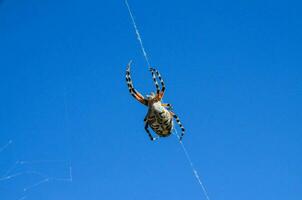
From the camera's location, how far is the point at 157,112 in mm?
18047

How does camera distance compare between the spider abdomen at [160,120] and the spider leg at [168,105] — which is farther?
the spider leg at [168,105]

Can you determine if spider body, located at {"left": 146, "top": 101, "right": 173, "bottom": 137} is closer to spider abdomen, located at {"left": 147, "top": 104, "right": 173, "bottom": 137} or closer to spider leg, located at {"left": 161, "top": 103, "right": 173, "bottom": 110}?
spider abdomen, located at {"left": 147, "top": 104, "right": 173, "bottom": 137}

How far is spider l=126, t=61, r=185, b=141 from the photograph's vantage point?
17859mm

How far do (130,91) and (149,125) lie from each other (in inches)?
52.1

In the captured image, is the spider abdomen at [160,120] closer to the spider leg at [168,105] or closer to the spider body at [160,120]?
the spider body at [160,120]

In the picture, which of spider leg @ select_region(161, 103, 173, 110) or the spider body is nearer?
the spider body

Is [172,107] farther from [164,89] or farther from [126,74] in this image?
[126,74]

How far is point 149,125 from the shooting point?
1859 cm

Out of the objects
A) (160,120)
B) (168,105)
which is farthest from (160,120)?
(168,105)

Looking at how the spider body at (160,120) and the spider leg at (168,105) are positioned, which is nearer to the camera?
the spider body at (160,120)

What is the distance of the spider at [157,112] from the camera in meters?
17.9

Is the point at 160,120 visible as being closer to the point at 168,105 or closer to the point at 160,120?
the point at 160,120

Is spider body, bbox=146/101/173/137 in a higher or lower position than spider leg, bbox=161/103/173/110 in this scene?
lower

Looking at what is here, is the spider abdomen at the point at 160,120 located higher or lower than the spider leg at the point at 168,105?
lower
